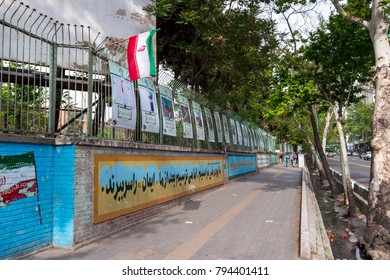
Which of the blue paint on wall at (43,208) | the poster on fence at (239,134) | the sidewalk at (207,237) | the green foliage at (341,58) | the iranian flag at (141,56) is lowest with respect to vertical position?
the sidewalk at (207,237)

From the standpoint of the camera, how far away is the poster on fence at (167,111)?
9711 millimetres

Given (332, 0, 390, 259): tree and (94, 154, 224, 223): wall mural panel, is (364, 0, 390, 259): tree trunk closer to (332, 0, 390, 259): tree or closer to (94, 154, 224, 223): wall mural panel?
(332, 0, 390, 259): tree

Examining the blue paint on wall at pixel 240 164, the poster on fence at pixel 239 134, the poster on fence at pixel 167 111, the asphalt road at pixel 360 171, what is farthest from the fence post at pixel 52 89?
the asphalt road at pixel 360 171

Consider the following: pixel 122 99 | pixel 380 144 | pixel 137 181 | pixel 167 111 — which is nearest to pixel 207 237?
pixel 137 181

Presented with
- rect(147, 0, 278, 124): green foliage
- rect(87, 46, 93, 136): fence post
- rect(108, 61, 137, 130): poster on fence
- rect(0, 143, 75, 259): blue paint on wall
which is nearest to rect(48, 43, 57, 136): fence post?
rect(0, 143, 75, 259): blue paint on wall

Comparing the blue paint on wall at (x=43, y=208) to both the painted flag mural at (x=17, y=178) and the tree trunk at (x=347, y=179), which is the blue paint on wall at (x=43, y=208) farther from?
the tree trunk at (x=347, y=179)

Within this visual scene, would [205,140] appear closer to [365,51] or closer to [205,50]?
[205,50]

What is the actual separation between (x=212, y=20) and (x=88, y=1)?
4.65m

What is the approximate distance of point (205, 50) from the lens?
582 inches

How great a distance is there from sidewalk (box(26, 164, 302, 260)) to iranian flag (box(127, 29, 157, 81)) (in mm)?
3344

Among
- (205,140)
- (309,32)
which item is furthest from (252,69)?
(205,140)

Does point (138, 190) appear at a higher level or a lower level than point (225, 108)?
lower

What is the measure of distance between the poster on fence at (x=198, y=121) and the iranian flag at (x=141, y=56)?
5.36 meters

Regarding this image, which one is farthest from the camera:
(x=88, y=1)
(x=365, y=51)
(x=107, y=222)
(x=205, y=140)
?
(x=205, y=140)
